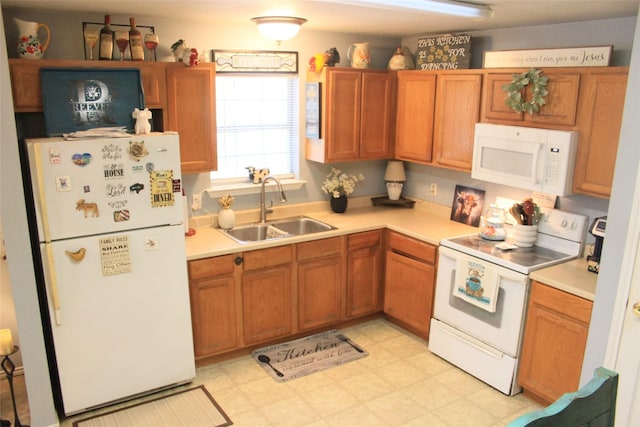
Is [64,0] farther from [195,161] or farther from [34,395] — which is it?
[34,395]

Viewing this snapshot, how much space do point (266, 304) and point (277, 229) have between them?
607mm

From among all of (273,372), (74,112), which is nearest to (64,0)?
(74,112)

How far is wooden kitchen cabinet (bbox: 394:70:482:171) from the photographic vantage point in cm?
362

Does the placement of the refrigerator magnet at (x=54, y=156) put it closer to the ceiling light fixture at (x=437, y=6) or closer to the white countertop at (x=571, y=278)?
the ceiling light fixture at (x=437, y=6)

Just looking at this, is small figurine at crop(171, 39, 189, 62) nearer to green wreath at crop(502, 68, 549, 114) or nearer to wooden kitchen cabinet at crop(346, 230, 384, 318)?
wooden kitchen cabinet at crop(346, 230, 384, 318)

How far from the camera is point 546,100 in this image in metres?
3.11

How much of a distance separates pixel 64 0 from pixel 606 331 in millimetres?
3152

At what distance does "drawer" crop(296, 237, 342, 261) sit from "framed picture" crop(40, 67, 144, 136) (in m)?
1.38

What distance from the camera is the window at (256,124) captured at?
3863 mm

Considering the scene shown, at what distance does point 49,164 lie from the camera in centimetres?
260

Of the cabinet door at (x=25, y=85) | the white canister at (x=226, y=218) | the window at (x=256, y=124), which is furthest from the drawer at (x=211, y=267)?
the cabinet door at (x=25, y=85)

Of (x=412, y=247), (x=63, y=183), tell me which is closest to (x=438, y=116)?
(x=412, y=247)

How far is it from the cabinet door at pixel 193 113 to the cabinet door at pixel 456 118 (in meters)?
1.64

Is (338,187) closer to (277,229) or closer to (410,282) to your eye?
(277,229)
